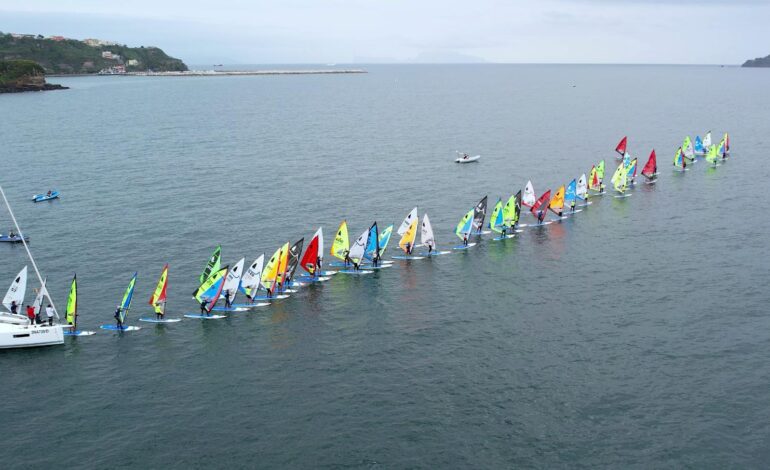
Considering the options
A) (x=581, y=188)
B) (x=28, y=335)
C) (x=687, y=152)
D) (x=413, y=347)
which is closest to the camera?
(x=28, y=335)

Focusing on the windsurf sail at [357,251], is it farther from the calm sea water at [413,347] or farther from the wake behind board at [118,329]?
the wake behind board at [118,329]

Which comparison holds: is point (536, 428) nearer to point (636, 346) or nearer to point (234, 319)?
point (636, 346)

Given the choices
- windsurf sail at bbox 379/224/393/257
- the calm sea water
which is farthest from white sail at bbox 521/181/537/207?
windsurf sail at bbox 379/224/393/257

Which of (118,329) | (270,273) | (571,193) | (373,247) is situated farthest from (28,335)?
(571,193)

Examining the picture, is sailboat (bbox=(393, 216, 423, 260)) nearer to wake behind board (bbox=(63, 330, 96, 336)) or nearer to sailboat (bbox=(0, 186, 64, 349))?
wake behind board (bbox=(63, 330, 96, 336))

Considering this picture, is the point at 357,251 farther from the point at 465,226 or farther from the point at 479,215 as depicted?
the point at 479,215

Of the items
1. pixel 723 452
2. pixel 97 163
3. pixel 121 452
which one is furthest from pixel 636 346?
pixel 97 163
